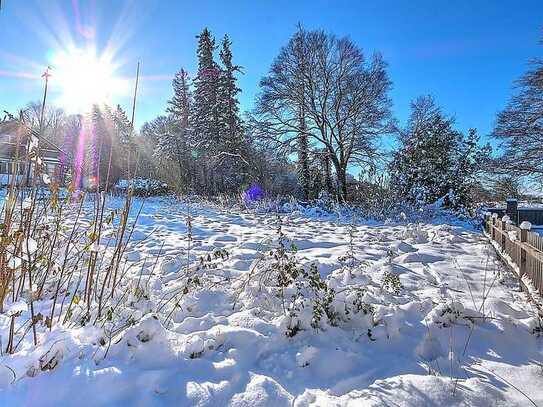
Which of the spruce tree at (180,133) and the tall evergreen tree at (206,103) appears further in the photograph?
the spruce tree at (180,133)

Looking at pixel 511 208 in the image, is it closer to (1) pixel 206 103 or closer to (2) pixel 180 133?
(1) pixel 206 103

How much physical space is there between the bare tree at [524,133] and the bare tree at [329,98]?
20.6 feet

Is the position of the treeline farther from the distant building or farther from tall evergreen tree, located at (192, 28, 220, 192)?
the distant building

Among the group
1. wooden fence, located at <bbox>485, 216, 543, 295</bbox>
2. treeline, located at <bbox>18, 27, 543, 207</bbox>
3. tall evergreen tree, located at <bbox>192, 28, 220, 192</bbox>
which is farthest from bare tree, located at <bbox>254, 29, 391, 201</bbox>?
wooden fence, located at <bbox>485, 216, 543, 295</bbox>

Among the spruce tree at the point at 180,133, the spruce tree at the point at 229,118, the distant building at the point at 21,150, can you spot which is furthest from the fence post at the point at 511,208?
the spruce tree at the point at 180,133

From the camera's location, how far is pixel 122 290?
2793 millimetres

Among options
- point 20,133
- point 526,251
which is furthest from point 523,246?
point 20,133

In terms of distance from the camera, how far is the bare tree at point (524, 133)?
1548 centimetres

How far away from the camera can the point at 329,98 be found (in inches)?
625

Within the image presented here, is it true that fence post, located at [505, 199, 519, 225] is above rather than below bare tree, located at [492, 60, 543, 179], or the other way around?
below

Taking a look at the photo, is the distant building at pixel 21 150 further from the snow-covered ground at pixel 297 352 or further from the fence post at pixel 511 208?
the fence post at pixel 511 208

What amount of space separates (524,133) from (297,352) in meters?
19.3

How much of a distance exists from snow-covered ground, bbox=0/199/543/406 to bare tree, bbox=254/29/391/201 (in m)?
12.5

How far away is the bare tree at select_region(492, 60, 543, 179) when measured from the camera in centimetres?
1548
